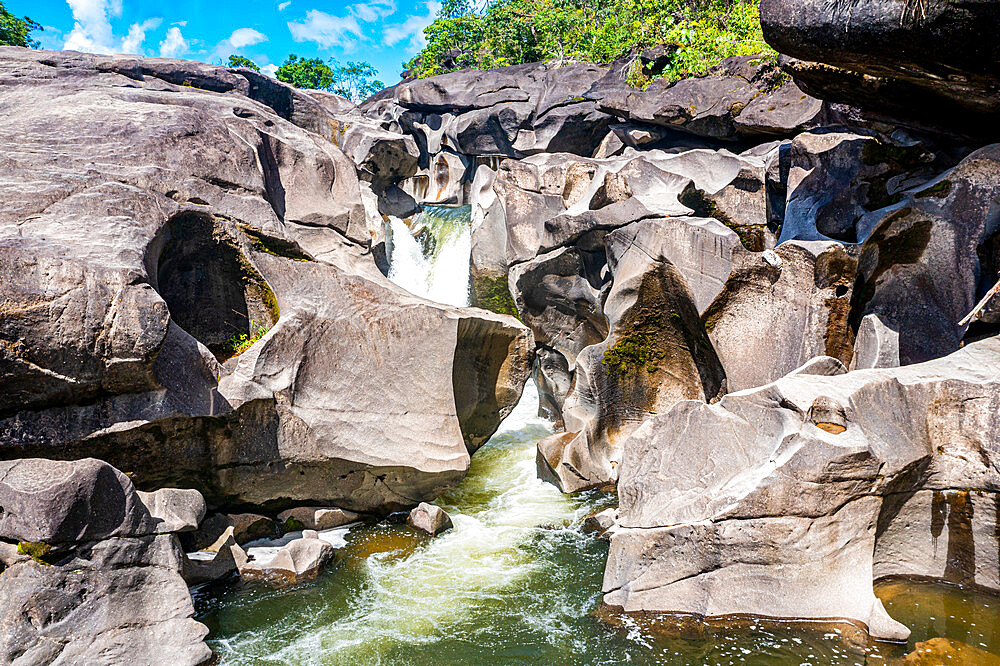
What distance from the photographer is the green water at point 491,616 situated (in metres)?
6.32

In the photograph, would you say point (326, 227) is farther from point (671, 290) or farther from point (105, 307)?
point (671, 290)

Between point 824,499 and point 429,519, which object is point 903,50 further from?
point 429,519

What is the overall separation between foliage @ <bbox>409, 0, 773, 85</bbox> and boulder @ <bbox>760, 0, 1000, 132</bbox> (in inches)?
385

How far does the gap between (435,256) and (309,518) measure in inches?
429

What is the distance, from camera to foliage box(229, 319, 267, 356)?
9.20 meters

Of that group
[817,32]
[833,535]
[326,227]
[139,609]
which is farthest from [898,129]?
[139,609]

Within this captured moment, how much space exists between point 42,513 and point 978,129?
12085mm

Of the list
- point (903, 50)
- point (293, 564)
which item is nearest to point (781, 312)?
point (903, 50)

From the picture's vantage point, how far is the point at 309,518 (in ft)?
30.1

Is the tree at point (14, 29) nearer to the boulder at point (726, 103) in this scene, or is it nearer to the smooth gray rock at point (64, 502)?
the boulder at point (726, 103)

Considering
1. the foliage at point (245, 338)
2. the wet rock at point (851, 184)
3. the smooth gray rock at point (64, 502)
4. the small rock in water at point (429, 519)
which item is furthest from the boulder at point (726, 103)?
the smooth gray rock at point (64, 502)

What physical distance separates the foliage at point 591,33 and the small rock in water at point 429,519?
15200 millimetres

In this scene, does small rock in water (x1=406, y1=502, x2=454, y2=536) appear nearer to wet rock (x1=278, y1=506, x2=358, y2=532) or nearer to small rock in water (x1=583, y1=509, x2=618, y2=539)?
wet rock (x1=278, y1=506, x2=358, y2=532)

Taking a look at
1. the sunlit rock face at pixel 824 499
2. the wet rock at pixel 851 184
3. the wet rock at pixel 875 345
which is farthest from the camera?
the wet rock at pixel 851 184
